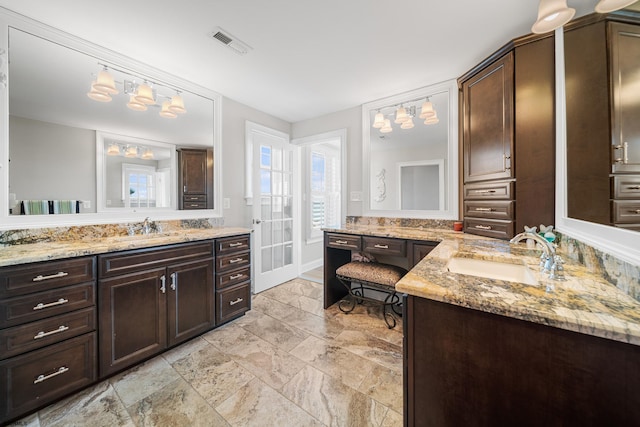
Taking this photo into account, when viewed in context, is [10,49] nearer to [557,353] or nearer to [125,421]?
[125,421]

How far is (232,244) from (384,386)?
1692 millimetres

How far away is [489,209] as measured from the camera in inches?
75.5

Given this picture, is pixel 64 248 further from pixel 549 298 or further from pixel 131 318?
pixel 549 298

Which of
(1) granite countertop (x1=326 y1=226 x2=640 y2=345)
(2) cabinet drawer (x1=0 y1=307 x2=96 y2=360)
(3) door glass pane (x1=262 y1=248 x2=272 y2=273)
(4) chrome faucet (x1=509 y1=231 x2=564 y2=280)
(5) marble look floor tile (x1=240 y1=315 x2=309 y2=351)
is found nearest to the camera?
(1) granite countertop (x1=326 y1=226 x2=640 y2=345)

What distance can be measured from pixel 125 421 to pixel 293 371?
37.4 inches

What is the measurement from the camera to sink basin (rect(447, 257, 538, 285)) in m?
1.23

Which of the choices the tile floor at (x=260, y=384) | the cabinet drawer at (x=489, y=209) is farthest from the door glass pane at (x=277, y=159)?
the cabinet drawer at (x=489, y=209)

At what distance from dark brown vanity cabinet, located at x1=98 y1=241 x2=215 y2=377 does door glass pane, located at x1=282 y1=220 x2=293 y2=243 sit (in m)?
1.47

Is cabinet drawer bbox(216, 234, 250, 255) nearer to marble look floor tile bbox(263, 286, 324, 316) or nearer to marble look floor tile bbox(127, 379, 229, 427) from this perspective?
marble look floor tile bbox(263, 286, 324, 316)

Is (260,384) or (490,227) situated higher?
(490,227)

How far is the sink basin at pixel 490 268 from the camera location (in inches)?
48.4

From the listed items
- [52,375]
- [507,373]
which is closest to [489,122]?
[507,373]

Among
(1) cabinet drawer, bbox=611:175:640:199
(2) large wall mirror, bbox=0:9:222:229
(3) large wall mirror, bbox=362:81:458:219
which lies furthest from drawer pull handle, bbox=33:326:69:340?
(1) cabinet drawer, bbox=611:175:640:199

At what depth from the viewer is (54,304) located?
136cm
